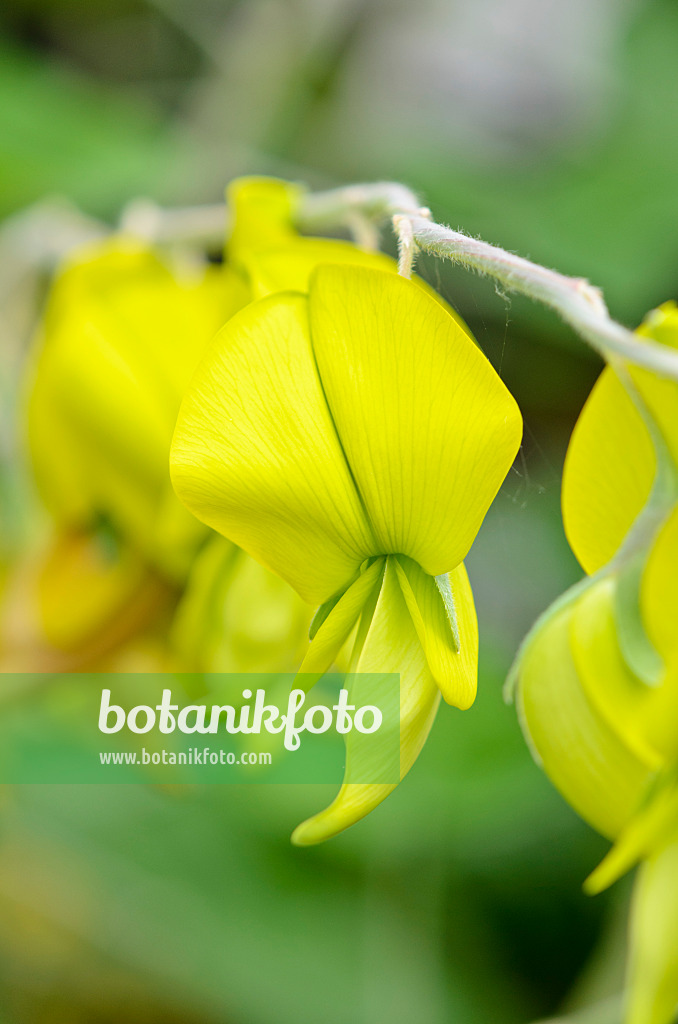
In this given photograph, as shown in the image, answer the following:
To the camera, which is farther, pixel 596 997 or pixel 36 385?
pixel 596 997

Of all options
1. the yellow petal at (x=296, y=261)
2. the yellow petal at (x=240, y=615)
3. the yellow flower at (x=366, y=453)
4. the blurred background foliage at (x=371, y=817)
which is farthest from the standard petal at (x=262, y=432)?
the blurred background foliage at (x=371, y=817)

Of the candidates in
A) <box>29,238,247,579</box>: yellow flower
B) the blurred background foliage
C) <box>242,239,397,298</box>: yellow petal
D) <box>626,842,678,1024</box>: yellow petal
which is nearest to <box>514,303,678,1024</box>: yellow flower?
<box>626,842,678,1024</box>: yellow petal

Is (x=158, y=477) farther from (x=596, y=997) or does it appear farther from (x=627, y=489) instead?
(x=596, y=997)

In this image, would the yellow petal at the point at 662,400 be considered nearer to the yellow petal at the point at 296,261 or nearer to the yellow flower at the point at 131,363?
the yellow petal at the point at 296,261

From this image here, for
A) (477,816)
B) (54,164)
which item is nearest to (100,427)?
(477,816)

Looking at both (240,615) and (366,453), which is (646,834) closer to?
(366,453)

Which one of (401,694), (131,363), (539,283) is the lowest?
(401,694)

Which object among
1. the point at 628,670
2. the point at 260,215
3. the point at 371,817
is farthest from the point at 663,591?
the point at 371,817
